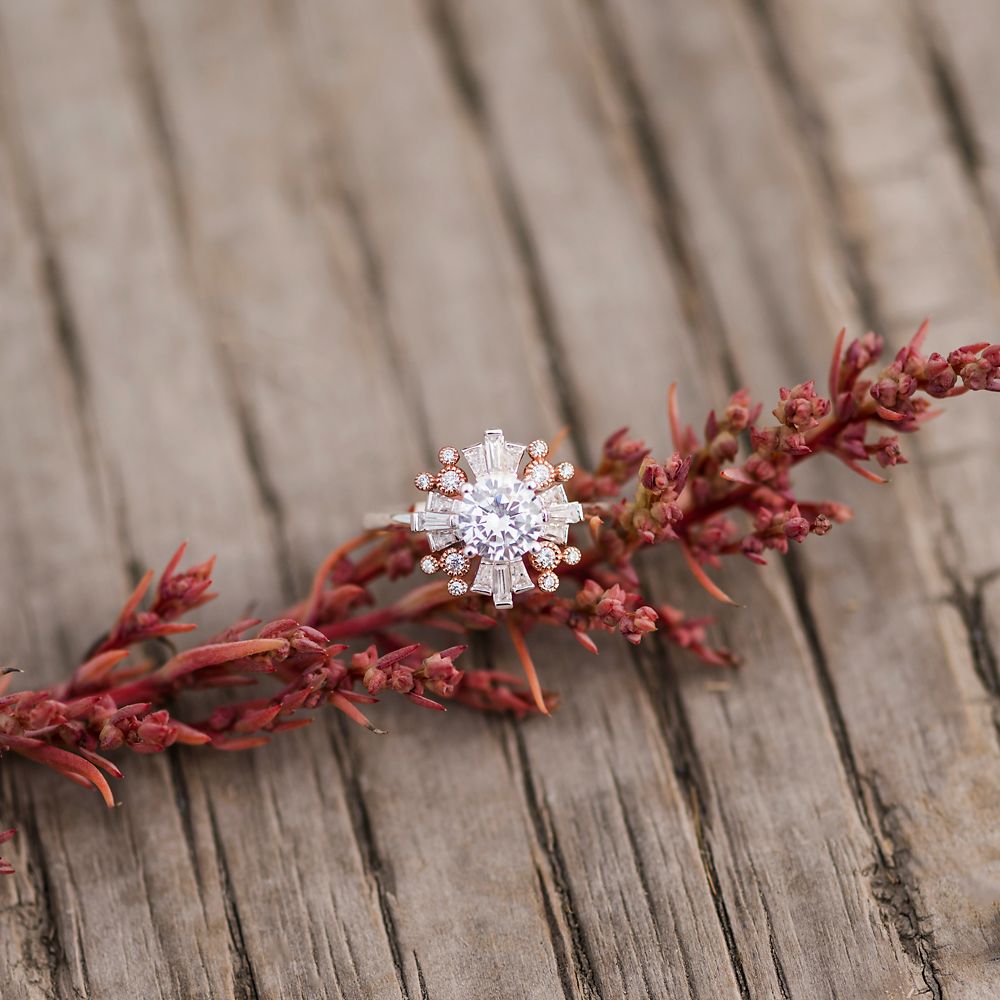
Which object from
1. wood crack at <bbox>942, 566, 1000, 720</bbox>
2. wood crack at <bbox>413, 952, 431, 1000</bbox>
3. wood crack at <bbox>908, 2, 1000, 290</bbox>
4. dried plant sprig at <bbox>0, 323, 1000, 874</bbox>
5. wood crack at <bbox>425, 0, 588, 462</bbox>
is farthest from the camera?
wood crack at <bbox>908, 2, 1000, 290</bbox>

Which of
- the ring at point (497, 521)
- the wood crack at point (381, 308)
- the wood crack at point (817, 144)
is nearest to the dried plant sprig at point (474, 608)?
the ring at point (497, 521)

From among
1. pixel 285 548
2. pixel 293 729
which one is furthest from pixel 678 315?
pixel 293 729

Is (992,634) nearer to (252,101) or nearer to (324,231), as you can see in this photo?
(324,231)

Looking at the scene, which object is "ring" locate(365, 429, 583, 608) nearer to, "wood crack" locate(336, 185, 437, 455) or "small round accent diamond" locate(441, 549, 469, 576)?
"small round accent diamond" locate(441, 549, 469, 576)

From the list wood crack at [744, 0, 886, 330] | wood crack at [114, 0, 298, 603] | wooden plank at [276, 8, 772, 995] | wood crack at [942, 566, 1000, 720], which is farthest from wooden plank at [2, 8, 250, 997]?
wood crack at [744, 0, 886, 330]

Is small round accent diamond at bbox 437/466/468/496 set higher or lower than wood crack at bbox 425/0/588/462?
lower

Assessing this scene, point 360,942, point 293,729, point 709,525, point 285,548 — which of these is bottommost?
point 360,942

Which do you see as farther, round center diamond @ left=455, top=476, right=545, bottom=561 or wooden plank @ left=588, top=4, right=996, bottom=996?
wooden plank @ left=588, top=4, right=996, bottom=996
